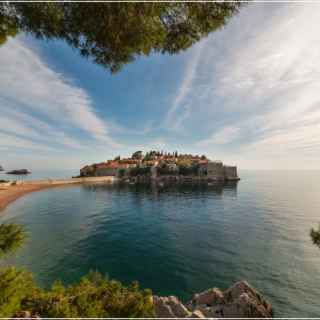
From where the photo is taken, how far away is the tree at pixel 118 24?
4.77m

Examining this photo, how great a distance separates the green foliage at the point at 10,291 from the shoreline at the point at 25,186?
3810 cm

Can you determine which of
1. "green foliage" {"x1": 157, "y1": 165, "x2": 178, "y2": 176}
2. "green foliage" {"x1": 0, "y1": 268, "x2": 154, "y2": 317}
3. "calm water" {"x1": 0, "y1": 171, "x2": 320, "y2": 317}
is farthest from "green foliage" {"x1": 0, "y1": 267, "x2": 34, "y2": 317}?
"green foliage" {"x1": 157, "y1": 165, "x2": 178, "y2": 176}

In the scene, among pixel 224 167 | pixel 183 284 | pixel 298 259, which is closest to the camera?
pixel 183 284

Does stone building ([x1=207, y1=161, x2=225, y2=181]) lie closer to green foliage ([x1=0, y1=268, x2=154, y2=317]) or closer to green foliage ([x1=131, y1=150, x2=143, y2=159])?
green foliage ([x1=131, y1=150, x2=143, y2=159])

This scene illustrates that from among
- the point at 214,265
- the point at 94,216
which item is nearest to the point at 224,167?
the point at 94,216

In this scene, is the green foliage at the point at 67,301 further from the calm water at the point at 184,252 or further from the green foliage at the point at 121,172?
the green foliage at the point at 121,172

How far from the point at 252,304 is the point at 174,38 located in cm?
1219

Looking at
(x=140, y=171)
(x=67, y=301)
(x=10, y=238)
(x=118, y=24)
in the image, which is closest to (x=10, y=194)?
(x=10, y=238)

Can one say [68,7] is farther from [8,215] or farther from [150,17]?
[8,215]

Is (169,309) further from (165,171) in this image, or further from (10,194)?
(165,171)

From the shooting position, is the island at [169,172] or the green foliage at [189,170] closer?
the island at [169,172]

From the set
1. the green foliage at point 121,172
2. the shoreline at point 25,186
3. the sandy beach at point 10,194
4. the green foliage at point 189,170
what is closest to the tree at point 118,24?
the shoreline at point 25,186

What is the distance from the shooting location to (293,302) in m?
10.7

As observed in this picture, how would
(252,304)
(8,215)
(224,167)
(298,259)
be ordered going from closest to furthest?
(252,304) < (298,259) < (8,215) < (224,167)
